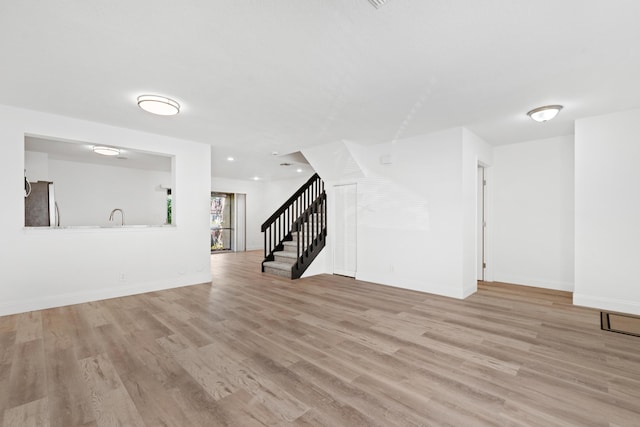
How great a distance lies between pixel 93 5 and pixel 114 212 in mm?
6848

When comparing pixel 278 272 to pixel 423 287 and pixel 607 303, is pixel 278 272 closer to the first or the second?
pixel 423 287

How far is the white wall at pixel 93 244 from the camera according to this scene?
355cm

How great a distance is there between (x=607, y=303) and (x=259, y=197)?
9.29m

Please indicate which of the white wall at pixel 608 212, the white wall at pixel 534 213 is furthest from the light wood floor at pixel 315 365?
the white wall at pixel 534 213

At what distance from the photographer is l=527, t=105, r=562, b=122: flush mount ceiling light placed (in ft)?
11.4

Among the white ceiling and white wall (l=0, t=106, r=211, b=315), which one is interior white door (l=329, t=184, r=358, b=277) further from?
white wall (l=0, t=106, r=211, b=315)

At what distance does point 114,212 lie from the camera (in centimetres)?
740

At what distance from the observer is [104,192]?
7227mm

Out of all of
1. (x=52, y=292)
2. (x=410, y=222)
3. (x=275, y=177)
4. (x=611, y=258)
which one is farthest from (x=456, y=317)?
(x=275, y=177)

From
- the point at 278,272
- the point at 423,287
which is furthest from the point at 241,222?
the point at 423,287

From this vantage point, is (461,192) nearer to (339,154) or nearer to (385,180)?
(385,180)

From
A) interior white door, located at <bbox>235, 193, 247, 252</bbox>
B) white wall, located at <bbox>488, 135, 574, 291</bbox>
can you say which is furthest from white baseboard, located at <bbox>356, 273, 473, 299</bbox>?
interior white door, located at <bbox>235, 193, 247, 252</bbox>

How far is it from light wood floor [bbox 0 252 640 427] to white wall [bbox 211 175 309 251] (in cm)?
644

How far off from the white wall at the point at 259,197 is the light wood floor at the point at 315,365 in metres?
6.44
